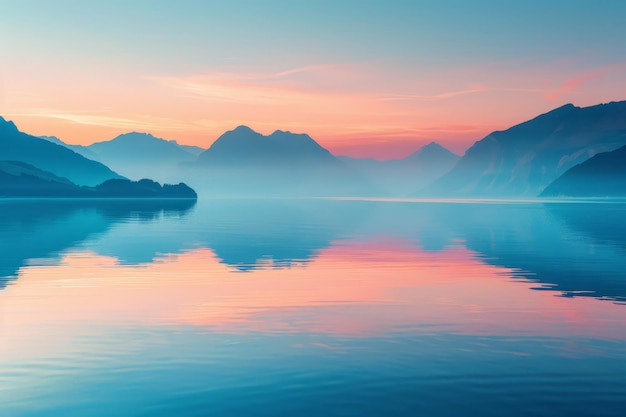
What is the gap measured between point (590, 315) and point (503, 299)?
5051mm

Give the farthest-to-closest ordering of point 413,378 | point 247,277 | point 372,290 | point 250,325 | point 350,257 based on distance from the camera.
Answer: point 350,257
point 247,277
point 372,290
point 250,325
point 413,378

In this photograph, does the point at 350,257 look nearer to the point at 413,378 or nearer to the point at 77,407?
the point at 413,378

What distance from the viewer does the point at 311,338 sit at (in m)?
22.8

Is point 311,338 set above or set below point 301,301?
above

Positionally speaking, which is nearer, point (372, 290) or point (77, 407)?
point (77, 407)

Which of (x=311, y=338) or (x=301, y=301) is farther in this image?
(x=301, y=301)

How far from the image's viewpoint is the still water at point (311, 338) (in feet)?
53.2

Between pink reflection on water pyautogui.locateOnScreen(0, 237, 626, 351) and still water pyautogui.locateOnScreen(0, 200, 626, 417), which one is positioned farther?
pink reflection on water pyautogui.locateOnScreen(0, 237, 626, 351)

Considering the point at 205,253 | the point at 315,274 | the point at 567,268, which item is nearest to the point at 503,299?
the point at 315,274

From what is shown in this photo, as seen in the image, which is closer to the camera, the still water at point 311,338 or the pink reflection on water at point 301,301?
the still water at point 311,338

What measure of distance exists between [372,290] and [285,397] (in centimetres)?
1857

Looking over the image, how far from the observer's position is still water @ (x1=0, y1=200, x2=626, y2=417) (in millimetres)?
16219

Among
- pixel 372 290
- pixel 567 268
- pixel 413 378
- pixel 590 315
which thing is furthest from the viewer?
pixel 567 268

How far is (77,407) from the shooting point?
51.5 ft
